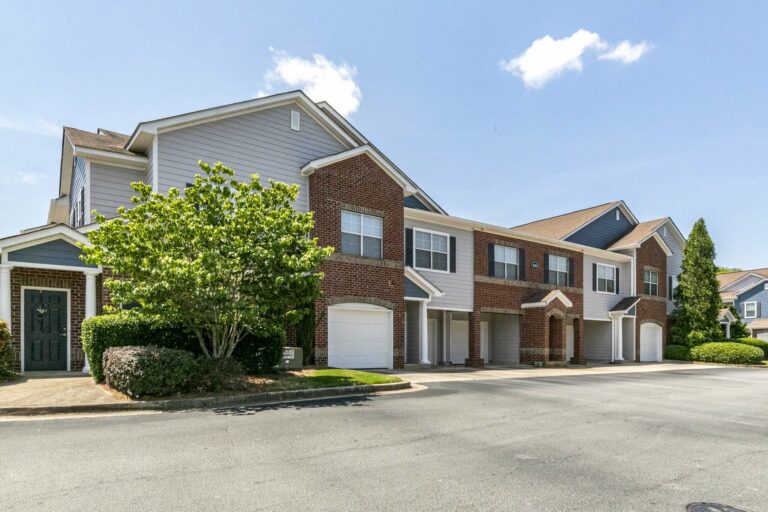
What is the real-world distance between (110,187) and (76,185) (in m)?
3.86

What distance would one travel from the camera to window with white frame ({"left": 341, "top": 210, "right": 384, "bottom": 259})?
750 inches

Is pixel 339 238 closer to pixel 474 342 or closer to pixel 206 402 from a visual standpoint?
pixel 474 342

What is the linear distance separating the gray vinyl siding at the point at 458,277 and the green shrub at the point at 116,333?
37.9 ft

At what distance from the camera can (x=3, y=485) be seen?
5.62 m

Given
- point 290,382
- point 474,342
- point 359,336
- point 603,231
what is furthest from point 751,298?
point 290,382

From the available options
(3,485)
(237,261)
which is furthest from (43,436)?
(237,261)

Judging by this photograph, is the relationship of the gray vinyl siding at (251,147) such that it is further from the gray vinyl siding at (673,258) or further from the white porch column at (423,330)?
the gray vinyl siding at (673,258)

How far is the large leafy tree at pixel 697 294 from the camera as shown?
33.2 metres

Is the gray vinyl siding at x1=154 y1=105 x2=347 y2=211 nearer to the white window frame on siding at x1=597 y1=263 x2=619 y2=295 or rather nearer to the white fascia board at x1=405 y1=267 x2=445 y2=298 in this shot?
the white fascia board at x1=405 y1=267 x2=445 y2=298

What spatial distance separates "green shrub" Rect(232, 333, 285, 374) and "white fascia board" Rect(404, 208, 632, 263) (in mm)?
8806

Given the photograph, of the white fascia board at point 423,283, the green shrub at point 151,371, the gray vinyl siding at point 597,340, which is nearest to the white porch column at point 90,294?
the green shrub at point 151,371

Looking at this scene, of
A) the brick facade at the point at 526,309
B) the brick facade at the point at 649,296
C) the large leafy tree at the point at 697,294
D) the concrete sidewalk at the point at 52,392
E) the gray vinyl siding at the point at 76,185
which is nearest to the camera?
the concrete sidewalk at the point at 52,392

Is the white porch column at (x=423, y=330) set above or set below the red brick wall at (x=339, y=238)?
below

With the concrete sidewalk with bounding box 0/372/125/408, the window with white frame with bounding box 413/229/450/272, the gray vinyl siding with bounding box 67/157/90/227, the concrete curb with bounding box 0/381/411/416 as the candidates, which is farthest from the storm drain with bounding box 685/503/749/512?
the window with white frame with bounding box 413/229/450/272
